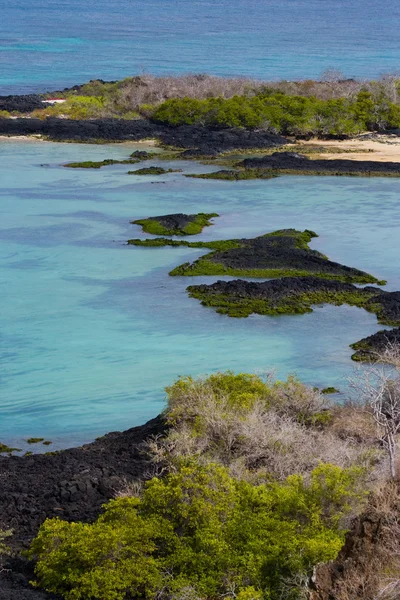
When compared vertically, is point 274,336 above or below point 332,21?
below

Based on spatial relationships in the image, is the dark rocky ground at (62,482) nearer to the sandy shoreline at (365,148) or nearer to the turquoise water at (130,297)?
the turquoise water at (130,297)

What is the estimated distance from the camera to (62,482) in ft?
58.2

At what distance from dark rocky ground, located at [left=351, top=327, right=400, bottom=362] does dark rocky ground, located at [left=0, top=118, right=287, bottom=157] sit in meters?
27.8

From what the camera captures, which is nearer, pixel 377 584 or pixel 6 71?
pixel 377 584

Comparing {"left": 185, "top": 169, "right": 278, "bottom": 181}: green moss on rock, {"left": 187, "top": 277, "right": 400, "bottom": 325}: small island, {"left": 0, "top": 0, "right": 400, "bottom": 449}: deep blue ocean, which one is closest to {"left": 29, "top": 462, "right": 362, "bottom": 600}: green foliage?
{"left": 0, "top": 0, "right": 400, "bottom": 449}: deep blue ocean

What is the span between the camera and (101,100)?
2618 inches

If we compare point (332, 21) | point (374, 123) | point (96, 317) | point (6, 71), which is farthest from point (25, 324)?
point (332, 21)

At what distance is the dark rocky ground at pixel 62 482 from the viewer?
656 inches

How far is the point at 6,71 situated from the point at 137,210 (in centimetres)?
6517

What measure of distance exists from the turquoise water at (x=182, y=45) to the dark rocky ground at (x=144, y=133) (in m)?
26.6

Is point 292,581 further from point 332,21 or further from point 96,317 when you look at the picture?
point 332,21

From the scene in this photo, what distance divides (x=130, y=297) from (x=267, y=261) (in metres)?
5.27

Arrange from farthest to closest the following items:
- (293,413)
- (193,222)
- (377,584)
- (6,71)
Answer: (6,71) → (193,222) → (293,413) → (377,584)

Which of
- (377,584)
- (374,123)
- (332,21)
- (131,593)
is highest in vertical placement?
(332,21)
